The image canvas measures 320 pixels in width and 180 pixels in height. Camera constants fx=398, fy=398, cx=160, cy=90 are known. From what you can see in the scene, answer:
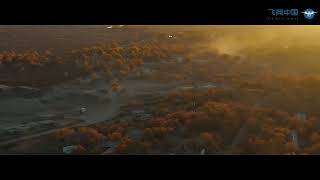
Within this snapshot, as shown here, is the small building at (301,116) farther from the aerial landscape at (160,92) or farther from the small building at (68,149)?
the small building at (68,149)

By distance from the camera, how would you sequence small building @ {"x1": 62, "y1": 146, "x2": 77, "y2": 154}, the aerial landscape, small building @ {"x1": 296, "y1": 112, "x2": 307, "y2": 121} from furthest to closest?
small building @ {"x1": 296, "y1": 112, "x2": 307, "y2": 121} < the aerial landscape < small building @ {"x1": 62, "y1": 146, "x2": 77, "y2": 154}

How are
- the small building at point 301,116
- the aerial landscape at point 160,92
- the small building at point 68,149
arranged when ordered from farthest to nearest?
the small building at point 301,116, the aerial landscape at point 160,92, the small building at point 68,149

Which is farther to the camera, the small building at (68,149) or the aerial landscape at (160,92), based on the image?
the aerial landscape at (160,92)

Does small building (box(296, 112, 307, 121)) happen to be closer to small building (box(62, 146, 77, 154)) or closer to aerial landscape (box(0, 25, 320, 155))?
aerial landscape (box(0, 25, 320, 155))

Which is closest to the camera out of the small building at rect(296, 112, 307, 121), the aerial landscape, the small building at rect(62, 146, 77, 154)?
the small building at rect(62, 146, 77, 154)

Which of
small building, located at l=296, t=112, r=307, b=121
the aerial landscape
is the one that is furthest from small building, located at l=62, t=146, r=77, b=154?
small building, located at l=296, t=112, r=307, b=121

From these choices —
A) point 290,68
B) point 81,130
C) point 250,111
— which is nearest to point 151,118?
point 81,130

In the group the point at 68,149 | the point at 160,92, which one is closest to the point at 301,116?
the point at 160,92

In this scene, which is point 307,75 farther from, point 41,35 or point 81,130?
point 41,35

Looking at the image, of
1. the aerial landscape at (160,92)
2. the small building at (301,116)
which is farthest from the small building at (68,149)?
the small building at (301,116)
